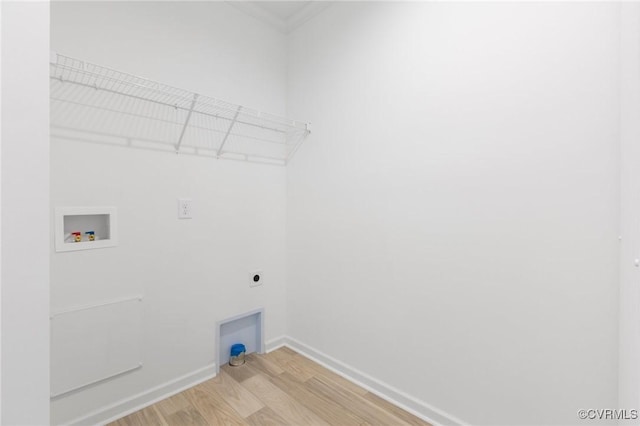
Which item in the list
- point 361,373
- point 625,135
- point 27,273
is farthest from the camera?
point 361,373

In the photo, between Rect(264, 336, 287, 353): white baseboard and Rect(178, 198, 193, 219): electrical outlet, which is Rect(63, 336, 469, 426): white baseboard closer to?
Rect(264, 336, 287, 353): white baseboard

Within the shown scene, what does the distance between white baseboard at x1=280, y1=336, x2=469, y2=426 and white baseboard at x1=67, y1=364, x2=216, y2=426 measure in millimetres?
601

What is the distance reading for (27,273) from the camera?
0.62 m

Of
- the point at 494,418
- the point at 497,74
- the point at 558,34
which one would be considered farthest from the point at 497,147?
the point at 494,418

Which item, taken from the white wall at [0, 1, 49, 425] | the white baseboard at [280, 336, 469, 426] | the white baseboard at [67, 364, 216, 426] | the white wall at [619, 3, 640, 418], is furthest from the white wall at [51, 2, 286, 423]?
the white wall at [619, 3, 640, 418]

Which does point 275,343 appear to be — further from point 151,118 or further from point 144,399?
point 151,118

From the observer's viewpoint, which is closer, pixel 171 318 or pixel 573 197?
pixel 573 197

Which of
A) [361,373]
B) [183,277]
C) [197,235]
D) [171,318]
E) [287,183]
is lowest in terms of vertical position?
[361,373]

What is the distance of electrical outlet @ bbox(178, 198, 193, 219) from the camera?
5.74 ft

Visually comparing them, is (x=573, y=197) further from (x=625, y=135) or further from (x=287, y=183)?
(x=287, y=183)

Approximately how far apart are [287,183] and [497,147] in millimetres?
1490

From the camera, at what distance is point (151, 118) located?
1.64m

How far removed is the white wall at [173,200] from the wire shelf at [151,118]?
7 centimetres

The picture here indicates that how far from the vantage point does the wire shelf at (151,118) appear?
4.51 feet
